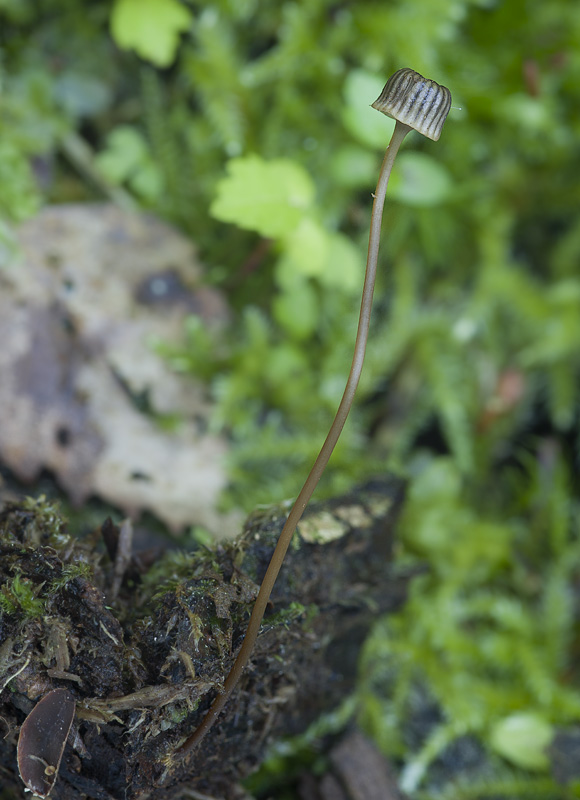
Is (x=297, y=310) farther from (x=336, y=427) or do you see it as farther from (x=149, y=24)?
(x=336, y=427)

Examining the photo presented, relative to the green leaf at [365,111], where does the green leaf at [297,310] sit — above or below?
below

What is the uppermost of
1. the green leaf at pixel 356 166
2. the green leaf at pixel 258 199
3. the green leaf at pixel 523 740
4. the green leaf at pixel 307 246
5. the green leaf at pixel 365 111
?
the green leaf at pixel 365 111

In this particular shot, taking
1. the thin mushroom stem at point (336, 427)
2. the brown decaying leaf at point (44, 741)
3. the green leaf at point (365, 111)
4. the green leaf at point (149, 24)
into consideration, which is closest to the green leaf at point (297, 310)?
the green leaf at point (365, 111)

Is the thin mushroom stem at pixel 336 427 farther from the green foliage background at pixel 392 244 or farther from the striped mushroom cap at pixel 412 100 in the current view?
the green foliage background at pixel 392 244

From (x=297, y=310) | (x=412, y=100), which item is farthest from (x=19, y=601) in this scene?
(x=297, y=310)

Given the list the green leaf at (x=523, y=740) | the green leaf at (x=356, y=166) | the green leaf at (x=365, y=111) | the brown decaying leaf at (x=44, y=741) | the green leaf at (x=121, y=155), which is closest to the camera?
the brown decaying leaf at (x=44, y=741)

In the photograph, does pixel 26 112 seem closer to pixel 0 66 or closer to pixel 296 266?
pixel 0 66

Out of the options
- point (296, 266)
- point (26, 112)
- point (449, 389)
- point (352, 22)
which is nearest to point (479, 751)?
point (449, 389)
